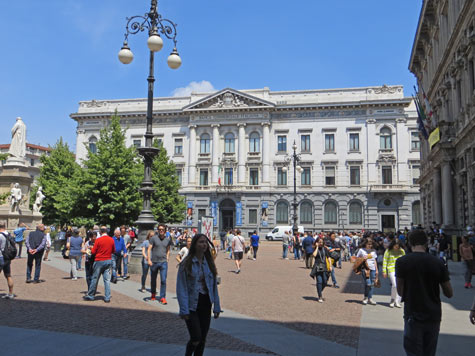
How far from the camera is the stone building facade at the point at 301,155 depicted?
46281mm

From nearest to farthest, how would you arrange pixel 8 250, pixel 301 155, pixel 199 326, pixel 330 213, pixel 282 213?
pixel 199 326, pixel 8 250, pixel 330 213, pixel 282 213, pixel 301 155

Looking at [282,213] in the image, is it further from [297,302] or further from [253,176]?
[297,302]

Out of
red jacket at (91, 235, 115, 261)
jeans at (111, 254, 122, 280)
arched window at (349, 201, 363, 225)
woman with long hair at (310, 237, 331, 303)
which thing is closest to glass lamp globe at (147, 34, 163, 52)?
red jacket at (91, 235, 115, 261)

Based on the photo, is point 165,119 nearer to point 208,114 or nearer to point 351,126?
point 208,114

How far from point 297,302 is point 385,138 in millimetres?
40471

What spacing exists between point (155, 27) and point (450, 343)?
12.9 meters

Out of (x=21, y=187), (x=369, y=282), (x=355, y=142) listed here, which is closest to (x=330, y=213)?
(x=355, y=142)

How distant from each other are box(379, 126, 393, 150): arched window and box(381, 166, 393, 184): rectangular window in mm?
2333

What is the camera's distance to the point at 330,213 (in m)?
47.5

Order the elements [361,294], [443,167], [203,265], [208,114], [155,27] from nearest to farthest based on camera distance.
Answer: [203,265], [361,294], [155,27], [443,167], [208,114]

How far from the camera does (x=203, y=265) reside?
16.9ft

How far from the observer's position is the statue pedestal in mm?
22777

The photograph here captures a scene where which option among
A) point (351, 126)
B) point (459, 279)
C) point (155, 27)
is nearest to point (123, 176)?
point (155, 27)

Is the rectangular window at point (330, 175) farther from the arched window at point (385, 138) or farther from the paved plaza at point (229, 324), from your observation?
the paved plaza at point (229, 324)
